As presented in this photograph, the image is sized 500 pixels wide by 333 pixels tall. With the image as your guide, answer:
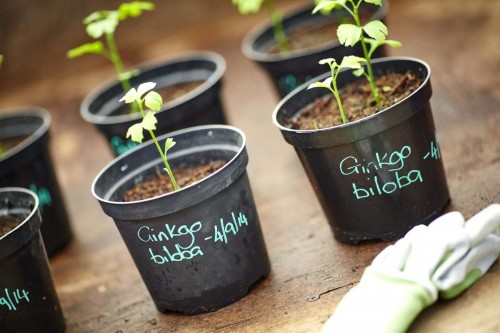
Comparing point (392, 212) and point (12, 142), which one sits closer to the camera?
point (392, 212)

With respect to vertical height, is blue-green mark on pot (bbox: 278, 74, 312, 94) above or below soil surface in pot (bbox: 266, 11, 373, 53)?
below

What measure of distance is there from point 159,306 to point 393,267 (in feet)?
2.14

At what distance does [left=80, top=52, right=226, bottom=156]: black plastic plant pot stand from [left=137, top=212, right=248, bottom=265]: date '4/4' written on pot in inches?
25.1

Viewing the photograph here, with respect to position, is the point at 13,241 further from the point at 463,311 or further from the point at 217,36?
the point at 217,36

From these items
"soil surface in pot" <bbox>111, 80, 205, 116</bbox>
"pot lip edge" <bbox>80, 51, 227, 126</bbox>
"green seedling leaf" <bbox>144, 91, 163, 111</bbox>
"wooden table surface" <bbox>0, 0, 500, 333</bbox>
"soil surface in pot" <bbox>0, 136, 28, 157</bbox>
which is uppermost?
"green seedling leaf" <bbox>144, 91, 163, 111</bbox>

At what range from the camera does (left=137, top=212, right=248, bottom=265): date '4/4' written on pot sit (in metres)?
1.75

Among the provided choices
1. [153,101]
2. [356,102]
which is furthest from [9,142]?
[356,102]

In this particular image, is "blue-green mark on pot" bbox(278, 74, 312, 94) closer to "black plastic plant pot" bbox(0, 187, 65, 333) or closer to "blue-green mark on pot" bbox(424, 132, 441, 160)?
"blue-green mark on pot" bbox(424, 132, 441, 160)

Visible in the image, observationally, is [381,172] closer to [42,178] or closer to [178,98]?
[178,98]

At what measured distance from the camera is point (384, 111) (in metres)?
1.71

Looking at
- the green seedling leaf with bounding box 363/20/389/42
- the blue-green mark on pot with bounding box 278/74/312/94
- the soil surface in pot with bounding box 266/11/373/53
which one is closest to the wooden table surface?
the blue-green mark on pot with bounding box 278/74/312/94

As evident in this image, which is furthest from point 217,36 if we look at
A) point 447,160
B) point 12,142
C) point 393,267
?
point 393,267

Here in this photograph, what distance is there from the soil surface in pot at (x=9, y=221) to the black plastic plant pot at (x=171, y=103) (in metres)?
0.47

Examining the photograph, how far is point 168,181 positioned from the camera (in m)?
2.01
